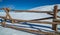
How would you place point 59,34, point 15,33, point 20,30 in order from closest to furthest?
point 59,34, point 15,33, point 20,30

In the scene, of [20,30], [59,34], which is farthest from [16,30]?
[59,34]

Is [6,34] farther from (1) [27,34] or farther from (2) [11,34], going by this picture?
(1) [27,34]

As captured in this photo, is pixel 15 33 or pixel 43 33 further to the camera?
pixel 15 33

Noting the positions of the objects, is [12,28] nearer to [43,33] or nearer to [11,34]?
[11,34]

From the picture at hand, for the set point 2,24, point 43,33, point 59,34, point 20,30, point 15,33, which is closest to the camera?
point 59,34

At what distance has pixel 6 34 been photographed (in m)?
7.08

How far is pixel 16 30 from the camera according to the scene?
794 cm

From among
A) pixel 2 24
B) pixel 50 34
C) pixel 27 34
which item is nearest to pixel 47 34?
pixel 50 34

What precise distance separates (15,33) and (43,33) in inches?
66.6

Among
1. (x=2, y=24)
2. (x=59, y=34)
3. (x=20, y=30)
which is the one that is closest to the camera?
(x=59, y=34)

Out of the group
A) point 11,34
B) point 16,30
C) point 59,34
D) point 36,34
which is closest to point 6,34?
point 11,34

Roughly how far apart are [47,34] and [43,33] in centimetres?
24

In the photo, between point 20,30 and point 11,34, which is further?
point 20,30

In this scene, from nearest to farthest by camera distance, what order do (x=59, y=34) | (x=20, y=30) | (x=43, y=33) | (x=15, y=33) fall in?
(x=59, y=34) < (x=43, y=33) < (x=15, y=33) < (x=20, y=30)
